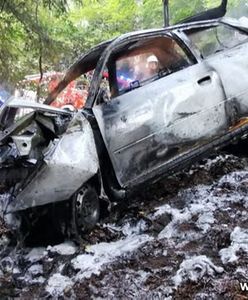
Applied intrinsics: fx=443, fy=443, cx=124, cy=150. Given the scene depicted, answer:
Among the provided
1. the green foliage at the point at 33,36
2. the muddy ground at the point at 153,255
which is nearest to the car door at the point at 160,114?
the muddy ground at the point at 153,255

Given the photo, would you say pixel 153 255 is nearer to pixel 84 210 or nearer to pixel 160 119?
pixel 84 210

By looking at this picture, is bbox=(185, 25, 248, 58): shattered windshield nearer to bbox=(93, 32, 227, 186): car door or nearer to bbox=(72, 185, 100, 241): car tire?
bbox=(93, 32, 227, 186): car door

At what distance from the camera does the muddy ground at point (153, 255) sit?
2.85 metres

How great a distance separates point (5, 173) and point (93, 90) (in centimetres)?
109

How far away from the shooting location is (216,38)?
5301mm

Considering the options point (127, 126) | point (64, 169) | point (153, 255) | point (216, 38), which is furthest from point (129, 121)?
point (216, 38)

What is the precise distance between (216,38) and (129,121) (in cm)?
199

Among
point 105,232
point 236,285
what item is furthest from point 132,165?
point 236,285

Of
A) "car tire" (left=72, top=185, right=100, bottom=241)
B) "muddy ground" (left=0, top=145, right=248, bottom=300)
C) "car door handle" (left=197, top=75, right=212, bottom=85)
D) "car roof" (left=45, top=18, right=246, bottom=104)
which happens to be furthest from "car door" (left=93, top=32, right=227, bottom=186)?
"muddy ground" (left=0, top=145, right=248, bottom=300)

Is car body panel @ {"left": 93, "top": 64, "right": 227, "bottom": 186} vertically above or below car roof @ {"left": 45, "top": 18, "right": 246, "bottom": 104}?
below

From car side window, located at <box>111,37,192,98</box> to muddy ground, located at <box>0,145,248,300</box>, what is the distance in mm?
1194

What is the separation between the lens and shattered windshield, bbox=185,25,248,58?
500cm

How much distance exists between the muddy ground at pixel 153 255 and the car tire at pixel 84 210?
0.10 metres

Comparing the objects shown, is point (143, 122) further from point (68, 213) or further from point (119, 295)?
point (119, 295)
